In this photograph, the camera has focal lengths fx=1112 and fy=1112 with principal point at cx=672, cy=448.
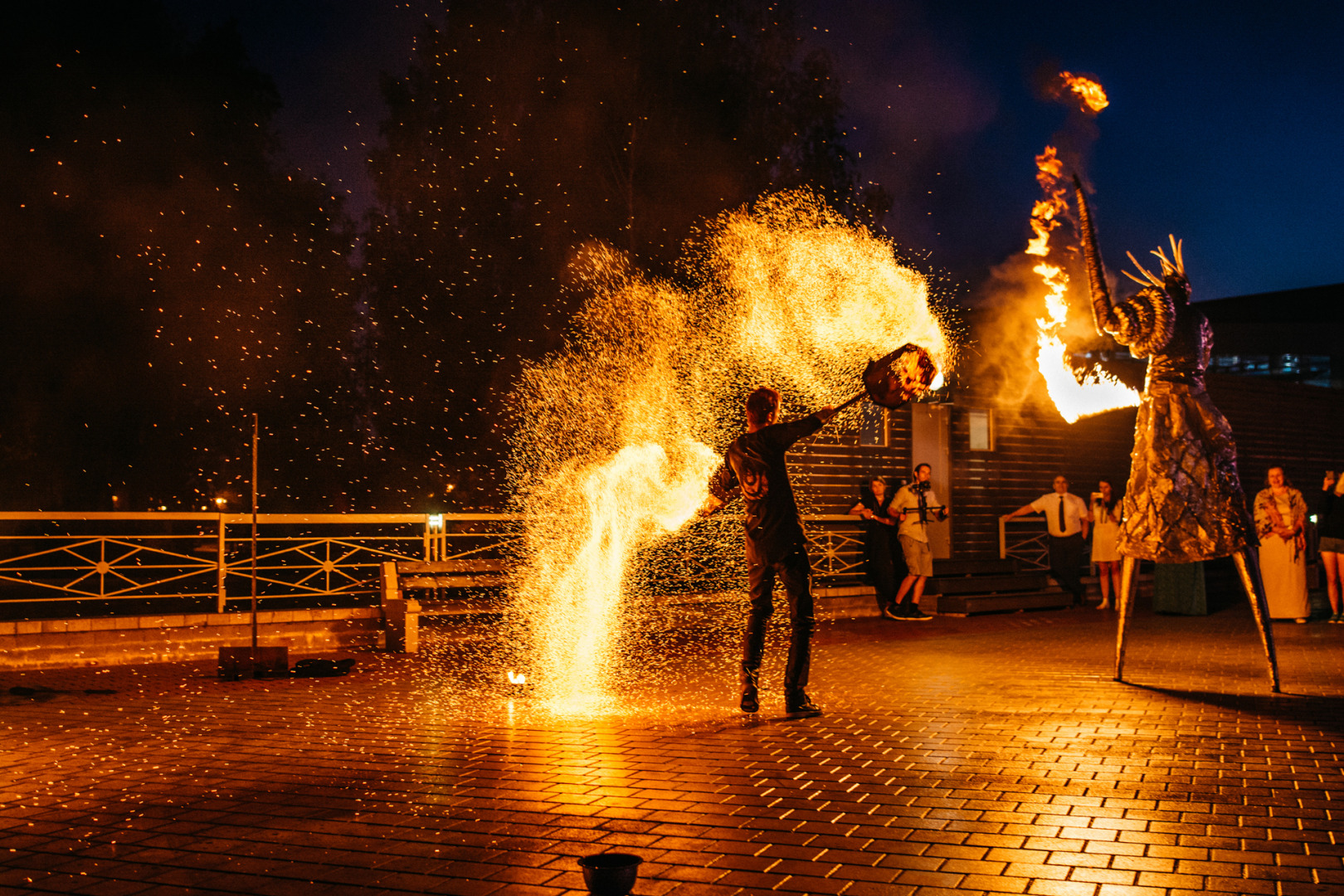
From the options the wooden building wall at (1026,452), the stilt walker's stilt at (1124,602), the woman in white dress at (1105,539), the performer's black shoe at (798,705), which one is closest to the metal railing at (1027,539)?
the wooden building wall at (1026,452)

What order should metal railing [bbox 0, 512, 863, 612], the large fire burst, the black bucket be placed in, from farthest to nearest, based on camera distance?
the large fire burst
metal railing [bbox 0, 512, 863, 612]
the black bucket

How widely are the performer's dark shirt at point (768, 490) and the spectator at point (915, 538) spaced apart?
27.0 feet

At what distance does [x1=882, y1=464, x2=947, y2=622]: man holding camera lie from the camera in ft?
50.0

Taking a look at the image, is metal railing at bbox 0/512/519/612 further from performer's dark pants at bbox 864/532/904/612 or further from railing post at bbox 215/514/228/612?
performer's dark pants at bbox 864/532/904/612

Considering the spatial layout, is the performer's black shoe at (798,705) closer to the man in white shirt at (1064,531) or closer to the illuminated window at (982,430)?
the man in white shirt at (1064,531)

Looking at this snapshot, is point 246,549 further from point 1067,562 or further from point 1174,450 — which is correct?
point 1174,450

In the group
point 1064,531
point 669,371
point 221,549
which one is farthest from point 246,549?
point 1064,531

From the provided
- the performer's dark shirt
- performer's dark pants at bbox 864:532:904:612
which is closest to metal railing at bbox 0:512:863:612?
performer's dark pants at bbox 864:532:904:612

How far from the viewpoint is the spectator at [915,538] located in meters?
15.2

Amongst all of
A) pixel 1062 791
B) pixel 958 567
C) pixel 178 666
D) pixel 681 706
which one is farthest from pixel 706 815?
pixel 958 567

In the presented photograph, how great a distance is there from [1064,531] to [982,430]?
4.36m

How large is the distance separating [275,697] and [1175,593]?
1203 cm

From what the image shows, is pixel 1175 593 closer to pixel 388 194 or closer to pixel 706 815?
pixel 706 815

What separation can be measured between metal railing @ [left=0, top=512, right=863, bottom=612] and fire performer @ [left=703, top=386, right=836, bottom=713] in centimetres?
561
